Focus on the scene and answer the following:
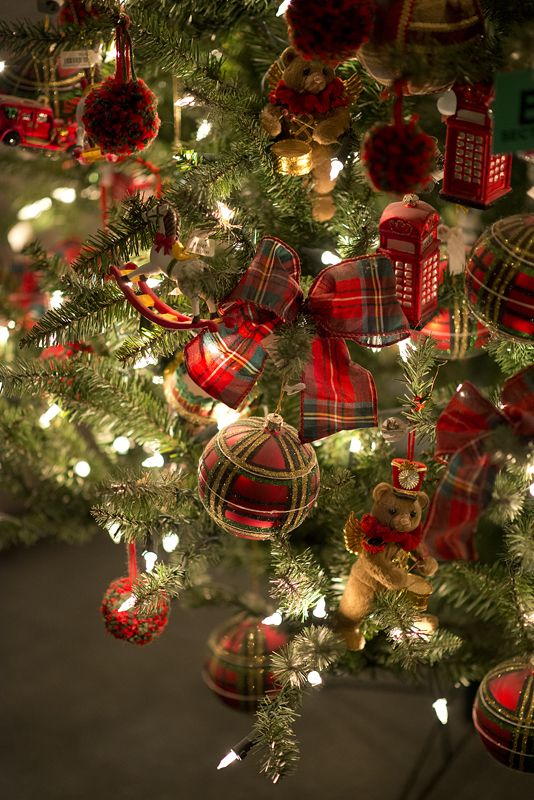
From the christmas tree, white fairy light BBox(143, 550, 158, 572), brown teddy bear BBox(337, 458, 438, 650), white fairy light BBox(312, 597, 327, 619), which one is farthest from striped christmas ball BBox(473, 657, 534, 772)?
white fairy light BBox(143, 550, 158, 572)

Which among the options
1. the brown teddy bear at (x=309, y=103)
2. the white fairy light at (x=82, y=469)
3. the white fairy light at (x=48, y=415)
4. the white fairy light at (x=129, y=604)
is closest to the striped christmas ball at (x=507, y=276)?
the brown teddy bear at (x=309, y=103)

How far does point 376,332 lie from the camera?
32.3 inches

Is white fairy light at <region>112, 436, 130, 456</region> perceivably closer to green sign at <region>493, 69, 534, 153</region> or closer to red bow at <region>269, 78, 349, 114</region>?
red bow at <region>269, 78, 349, 114</region>

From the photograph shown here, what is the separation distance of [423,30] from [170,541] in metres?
0.68

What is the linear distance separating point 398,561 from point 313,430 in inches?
8.6

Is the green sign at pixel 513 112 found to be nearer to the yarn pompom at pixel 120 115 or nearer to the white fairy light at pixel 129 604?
the yarn pompom at pixel 120 115

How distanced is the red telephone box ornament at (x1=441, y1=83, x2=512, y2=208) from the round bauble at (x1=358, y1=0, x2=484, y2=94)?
2.4 inches

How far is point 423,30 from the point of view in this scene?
70 cm

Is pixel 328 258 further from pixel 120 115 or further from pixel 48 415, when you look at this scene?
pixel 48 415

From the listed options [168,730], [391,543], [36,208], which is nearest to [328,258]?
[391,543]

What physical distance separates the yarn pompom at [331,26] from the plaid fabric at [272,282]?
0.62 feet

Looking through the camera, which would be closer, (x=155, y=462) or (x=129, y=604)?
(x=129, y=604)

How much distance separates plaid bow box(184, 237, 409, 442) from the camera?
815 mm

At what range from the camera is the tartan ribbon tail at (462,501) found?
2.41 ft
